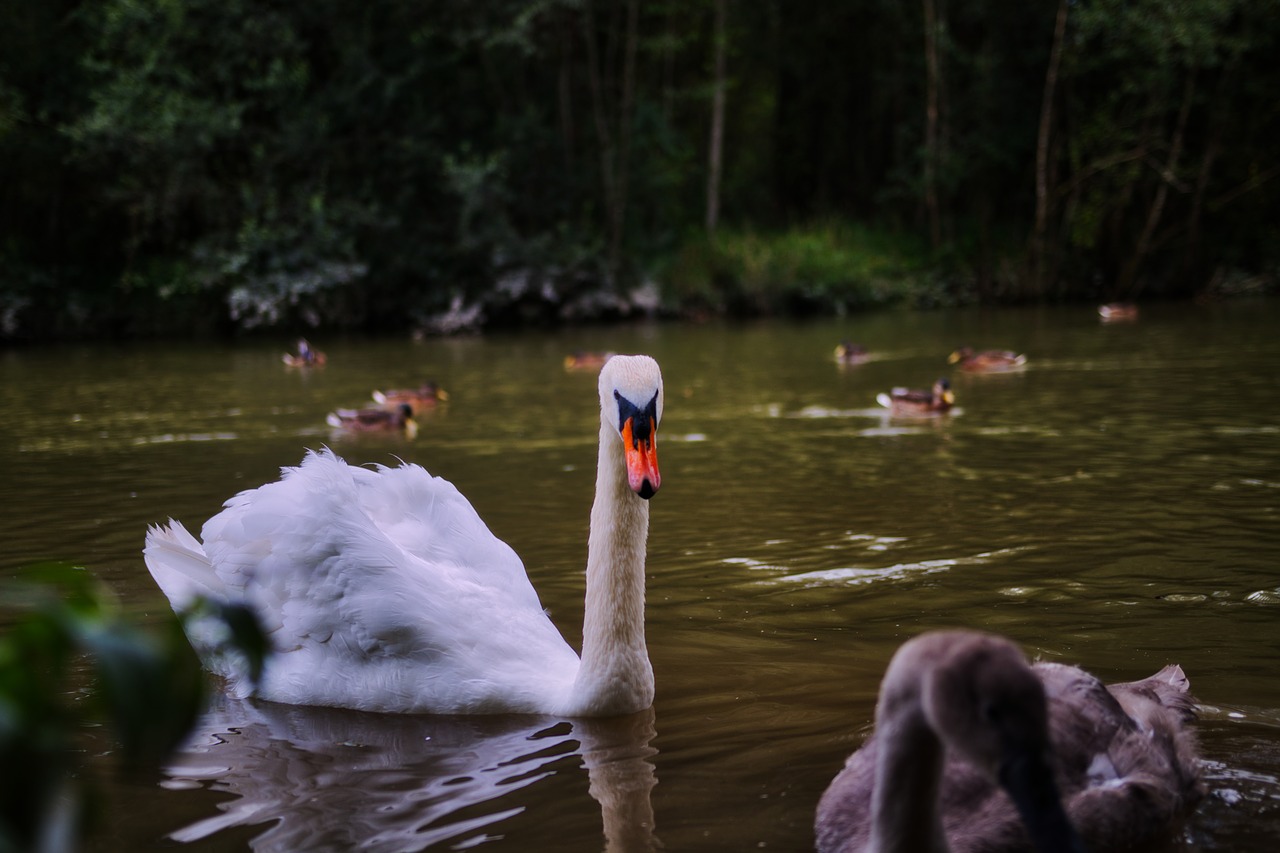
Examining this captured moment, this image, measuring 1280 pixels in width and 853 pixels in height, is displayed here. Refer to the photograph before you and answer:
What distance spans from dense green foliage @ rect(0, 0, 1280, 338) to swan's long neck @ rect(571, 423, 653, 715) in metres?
21.7

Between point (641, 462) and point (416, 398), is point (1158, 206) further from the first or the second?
point (641, 462)

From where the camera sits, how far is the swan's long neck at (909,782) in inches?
104

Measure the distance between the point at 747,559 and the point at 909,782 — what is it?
4018 millimetres

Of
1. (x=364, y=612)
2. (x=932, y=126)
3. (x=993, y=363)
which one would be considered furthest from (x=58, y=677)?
(x=932, y=126)

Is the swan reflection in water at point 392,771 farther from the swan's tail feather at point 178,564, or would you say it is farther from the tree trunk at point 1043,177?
the tree trunk at point 1043,177

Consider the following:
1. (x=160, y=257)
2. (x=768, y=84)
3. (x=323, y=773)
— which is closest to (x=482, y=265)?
(x=160, y=257)

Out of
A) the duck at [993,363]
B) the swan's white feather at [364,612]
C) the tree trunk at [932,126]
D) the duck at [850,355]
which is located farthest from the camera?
the tree trunk at [932,126]

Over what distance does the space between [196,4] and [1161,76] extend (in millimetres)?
20383

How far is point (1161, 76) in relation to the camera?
90.3ft

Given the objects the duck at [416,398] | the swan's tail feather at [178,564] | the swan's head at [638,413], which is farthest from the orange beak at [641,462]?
the duck at [416,398]

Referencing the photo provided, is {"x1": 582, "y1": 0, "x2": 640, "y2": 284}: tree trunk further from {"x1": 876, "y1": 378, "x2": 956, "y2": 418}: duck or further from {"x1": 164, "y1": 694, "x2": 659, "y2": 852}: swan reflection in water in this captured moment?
{"x1": 164, "y1": 694, "x2": 659, "y2": 852}: swan reflection in water

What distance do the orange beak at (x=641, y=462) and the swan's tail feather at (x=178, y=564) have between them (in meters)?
1.97

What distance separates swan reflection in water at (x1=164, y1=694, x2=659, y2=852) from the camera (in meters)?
3.61

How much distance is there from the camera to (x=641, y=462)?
13.8ft
